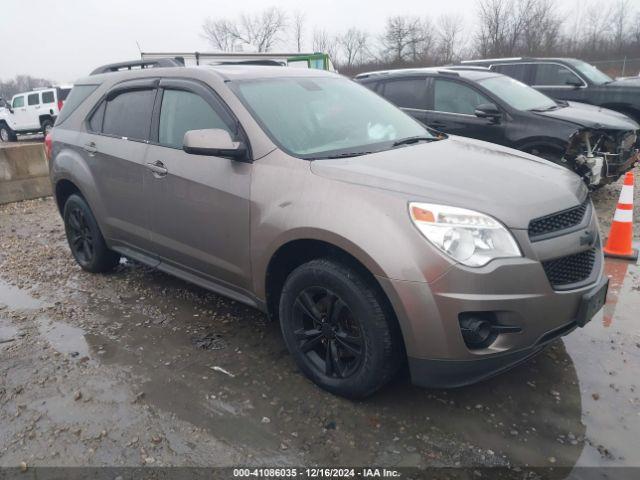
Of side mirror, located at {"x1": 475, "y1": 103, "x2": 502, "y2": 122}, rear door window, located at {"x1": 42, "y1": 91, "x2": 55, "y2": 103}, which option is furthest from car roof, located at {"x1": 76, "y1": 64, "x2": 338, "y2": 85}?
rear door window, located at {"x1": 42, "y1": 91, "x2": 55, "y2": 103}

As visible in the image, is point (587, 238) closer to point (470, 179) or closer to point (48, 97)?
point (470, 179)

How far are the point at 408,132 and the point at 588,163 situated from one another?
3582 mm

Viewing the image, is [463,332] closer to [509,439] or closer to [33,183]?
[509,439]

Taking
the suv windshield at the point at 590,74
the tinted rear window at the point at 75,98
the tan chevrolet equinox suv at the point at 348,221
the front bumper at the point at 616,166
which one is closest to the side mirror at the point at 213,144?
the tan chevrolet equinox suv at the point at 348,221

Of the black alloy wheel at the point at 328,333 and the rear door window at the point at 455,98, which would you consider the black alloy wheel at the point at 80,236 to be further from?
the rear door window at the point at 455,98

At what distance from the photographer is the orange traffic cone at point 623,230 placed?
186 inches

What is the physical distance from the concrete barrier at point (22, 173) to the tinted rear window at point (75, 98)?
4068 millimetres

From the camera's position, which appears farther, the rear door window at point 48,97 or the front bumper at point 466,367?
the rear door window at point 48,97

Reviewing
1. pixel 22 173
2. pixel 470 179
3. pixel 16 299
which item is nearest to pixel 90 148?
pixel 16 299

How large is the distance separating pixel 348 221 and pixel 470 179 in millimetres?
690

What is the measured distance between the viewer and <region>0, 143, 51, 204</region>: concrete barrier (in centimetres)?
800

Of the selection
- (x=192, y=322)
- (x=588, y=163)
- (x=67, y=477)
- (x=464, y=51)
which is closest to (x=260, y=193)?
(x=192, y=322)

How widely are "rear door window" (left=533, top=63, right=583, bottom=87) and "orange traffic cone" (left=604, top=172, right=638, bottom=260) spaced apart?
6.31 meters

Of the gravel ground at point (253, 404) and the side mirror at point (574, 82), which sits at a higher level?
the side mirror at point (574, 82)
